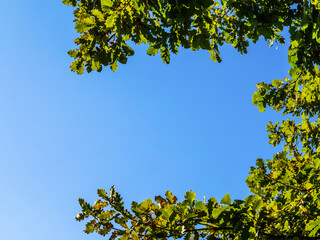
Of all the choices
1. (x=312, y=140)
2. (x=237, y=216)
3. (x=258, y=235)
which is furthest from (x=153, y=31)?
(x=312, y=140)

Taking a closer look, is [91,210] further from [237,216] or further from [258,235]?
[258,235]

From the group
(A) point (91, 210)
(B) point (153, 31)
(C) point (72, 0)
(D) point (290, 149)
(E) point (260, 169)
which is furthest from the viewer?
(D) point (290, 149)

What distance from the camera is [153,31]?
3.23 m

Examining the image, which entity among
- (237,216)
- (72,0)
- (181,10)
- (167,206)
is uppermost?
(72,0)

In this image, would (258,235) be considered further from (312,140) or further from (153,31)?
(312,140)

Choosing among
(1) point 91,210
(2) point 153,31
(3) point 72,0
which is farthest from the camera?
(3) point 72,0

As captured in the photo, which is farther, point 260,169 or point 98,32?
point 260,169

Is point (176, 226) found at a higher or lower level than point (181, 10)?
lower

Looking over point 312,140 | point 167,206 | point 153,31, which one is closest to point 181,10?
point 153,31

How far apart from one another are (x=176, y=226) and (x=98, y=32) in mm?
2369

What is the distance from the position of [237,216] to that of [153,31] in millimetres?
2252

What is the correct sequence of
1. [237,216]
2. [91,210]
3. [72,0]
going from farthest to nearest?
[72,0]
[91,210]
[237,216]

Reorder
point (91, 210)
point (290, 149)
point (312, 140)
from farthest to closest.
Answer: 1. point (290, 149)
2. point (312, 140)
3. point (91, 210)

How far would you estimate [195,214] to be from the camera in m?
2.62
